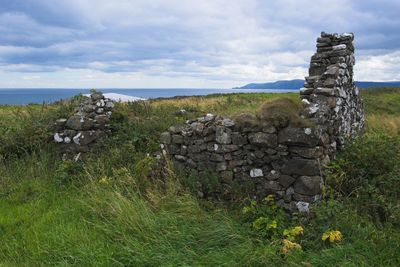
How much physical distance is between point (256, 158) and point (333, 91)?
2.36 meters

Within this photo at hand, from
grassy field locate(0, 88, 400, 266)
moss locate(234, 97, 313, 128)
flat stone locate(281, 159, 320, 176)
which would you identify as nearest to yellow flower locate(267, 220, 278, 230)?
grassy field locate(0, 88, 400, 266)

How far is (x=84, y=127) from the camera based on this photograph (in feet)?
33.2

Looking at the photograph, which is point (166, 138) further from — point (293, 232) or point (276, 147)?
point (293, 232)

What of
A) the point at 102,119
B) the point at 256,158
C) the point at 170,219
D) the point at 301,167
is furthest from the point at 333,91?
the point at 102,119

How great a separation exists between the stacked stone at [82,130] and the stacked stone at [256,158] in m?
2.99

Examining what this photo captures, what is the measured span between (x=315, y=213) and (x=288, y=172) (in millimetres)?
936

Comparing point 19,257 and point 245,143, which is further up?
point 245,143

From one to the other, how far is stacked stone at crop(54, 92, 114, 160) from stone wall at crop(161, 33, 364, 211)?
2541mm

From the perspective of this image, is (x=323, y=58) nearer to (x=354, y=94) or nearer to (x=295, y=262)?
(x=354, y=94)

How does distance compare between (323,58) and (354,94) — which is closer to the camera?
(323,58)

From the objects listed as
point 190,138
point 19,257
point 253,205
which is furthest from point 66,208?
point 253,205

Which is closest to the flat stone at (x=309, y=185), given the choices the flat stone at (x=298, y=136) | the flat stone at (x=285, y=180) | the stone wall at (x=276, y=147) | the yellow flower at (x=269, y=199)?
the stone wall at (x=276, y=147)

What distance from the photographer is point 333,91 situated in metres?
8.06

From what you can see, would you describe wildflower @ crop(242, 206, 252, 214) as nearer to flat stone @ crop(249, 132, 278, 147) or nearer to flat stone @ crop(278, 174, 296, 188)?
flat stone @ crop(278, 174, 296, 188)
